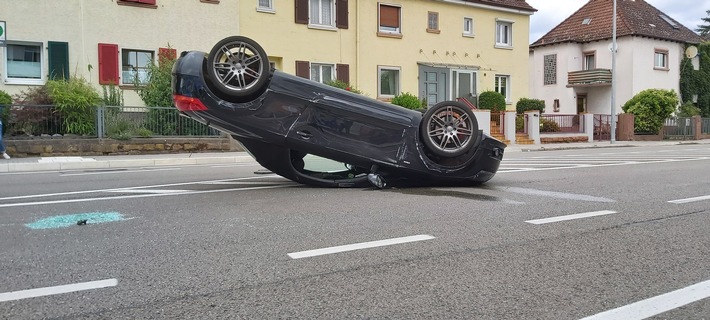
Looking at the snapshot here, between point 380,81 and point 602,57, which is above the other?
point 602,57

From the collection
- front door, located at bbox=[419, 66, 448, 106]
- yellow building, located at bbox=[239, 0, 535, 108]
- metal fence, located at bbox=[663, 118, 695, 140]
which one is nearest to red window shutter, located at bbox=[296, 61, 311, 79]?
yellow building, located at bbox=[239, 0, 535, 108]

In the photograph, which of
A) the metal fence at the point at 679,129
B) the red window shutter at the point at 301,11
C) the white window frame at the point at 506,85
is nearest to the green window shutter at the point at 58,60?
the red window shutter at the point at 301,11

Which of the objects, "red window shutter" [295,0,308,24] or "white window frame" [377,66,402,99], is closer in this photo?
"red window shutter" [295,0,308,24]

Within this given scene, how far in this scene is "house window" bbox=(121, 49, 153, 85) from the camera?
2188cm

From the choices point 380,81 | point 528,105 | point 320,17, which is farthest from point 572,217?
point 528,105

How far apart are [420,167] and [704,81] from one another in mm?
41609

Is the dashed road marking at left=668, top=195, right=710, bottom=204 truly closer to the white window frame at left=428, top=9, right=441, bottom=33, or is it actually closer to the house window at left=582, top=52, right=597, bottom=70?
the white window frame at left=428, top=9, right=441, bottom=33

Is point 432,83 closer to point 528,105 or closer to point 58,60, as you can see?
point 528,105

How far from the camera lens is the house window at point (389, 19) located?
2727 centimetres

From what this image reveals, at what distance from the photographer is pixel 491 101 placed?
2962 centimetres

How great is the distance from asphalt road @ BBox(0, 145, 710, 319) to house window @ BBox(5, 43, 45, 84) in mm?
13719

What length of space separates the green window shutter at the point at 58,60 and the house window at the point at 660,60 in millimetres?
35361

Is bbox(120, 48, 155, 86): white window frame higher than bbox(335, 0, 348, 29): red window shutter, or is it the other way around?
bbox(335, 0, 348, 29): red window shutter

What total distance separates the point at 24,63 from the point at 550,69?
3300cm
